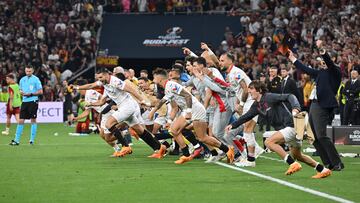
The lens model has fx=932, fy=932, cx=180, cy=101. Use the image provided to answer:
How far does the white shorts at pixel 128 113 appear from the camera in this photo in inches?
874

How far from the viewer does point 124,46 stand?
Answer: 45.9 meters

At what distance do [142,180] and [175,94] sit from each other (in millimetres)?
4706

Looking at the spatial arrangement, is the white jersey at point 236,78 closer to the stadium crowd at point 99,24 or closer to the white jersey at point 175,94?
the white jersey at point 175,94

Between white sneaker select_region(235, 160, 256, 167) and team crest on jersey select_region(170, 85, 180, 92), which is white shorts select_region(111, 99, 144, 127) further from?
white sneaker select_region(235, 160, 256, 167)

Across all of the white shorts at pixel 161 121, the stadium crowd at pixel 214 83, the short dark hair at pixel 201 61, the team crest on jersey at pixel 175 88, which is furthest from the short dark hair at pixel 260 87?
the white shorts at pixel 161 121

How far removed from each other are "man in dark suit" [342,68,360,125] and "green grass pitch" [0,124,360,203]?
237 inches

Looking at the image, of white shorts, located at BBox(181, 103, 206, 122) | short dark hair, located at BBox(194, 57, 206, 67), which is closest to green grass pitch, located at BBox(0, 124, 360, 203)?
white shorts, located at BBox(181, 103, 206, 122)

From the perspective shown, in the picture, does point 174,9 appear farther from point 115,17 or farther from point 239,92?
point 239,92

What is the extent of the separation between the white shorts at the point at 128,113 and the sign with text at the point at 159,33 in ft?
73.9

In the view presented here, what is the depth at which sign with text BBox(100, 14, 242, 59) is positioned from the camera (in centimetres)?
4525

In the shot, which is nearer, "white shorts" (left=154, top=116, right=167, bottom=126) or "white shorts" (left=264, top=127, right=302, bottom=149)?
"white shorts" (left=264, top=127, right=302, bottom=149)

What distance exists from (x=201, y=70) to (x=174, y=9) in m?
27.2

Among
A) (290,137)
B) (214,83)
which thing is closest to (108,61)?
(214,83)

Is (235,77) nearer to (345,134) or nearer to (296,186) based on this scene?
(345,134)
